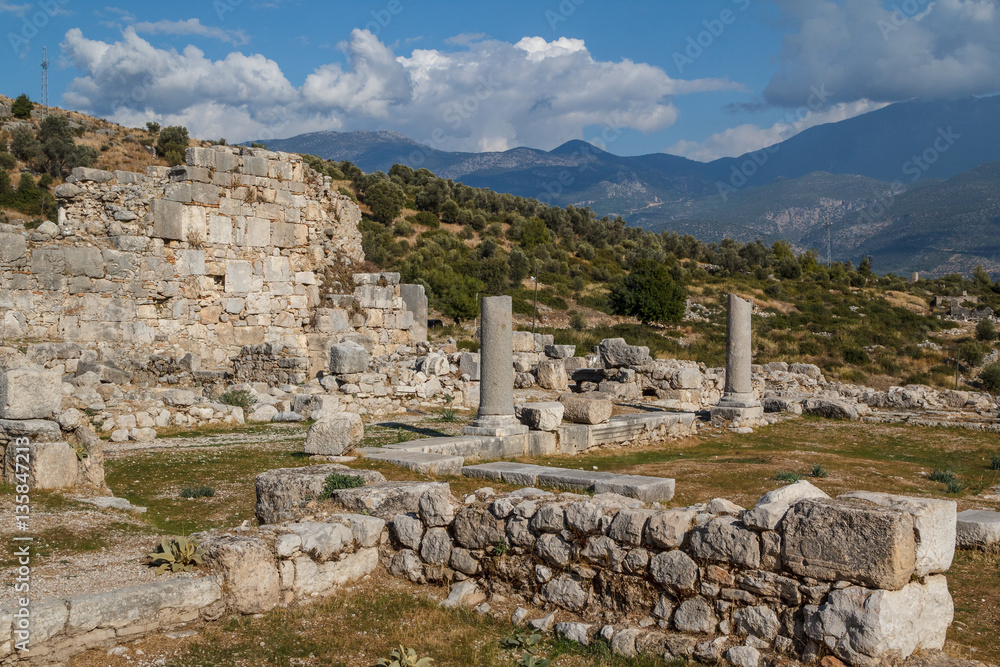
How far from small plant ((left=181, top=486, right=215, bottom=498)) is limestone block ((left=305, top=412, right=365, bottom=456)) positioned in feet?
5.65

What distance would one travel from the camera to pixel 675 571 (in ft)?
16.3

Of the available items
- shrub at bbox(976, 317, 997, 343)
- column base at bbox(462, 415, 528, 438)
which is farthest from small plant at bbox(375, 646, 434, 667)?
shrub at bbox(976, 317, 997, 343)

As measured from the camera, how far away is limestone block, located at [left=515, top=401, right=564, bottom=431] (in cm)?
1259

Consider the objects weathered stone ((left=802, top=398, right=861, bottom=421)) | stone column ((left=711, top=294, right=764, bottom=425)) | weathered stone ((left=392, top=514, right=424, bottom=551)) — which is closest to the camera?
weathered stone ((left=392, top=514, right=424, bottom=551))

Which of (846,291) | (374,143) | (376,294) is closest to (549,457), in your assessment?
(376,294)

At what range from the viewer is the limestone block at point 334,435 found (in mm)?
10078

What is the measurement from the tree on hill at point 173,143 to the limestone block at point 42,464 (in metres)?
35.3

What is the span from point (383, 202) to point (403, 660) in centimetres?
4691

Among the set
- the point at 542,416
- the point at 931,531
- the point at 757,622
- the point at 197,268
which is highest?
the point at 197,268

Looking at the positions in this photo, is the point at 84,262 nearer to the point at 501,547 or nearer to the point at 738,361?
the point at 738,361

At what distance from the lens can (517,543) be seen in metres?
5.81

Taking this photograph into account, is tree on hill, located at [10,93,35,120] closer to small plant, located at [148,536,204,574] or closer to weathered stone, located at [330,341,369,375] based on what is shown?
weathered stone, located at [330,341,369,375]

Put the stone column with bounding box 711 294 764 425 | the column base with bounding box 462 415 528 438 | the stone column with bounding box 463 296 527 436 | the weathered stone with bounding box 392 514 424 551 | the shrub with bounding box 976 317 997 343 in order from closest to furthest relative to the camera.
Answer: the weathered stone with bounding box 392 514 424 551, the column base with bounding box 462 415 528 438, the stone column with bounding box 463 296 527 436, the stone column with bounding box 711 294 764 425, the shrub with bounding box 976 317 997 343

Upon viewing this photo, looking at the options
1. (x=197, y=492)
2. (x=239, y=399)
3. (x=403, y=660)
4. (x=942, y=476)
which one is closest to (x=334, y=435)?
(x=197, y=492)
